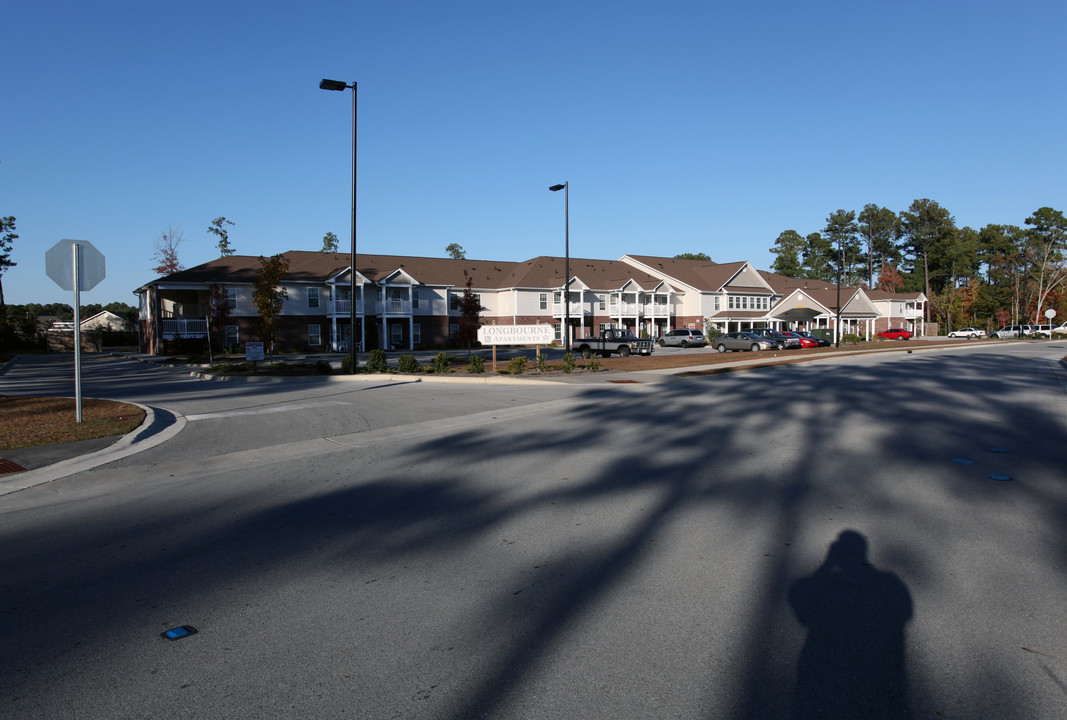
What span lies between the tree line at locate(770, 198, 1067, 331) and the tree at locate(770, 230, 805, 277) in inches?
6.4

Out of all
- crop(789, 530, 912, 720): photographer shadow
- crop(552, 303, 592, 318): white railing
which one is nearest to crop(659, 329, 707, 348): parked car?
crop(552, 303, 592, 318): white railing

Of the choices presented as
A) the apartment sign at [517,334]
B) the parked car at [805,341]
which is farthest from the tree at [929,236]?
the apartment sign at [517,334]

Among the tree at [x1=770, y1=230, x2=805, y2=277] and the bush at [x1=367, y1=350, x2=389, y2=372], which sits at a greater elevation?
the tree at [x1=770, y1=230, x2=805, y2=277]

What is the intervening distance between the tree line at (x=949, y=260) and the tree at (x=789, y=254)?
16 centimetres

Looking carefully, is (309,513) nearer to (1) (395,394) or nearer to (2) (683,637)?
(2) (683,637)

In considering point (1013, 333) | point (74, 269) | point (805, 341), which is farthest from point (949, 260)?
point (74, 269)

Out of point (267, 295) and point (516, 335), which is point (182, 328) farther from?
point (516, 335)

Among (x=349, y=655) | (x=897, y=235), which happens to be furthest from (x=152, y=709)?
(x=897, y=235)

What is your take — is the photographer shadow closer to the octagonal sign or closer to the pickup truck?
the octagonal sign

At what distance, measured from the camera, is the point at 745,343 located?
48094mm

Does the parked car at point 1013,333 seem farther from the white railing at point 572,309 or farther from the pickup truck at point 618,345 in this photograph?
the pickup truck at point 618,345

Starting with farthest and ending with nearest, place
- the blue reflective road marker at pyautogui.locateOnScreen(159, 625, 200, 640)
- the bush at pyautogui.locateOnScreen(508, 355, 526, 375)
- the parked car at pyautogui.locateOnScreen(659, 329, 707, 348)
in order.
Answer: the parked car at pyautogui.locateOnScreen(659, 329, 707, 348) < the bush at pyautogui.locateOnScreen(508, 355, 526, 375) < the blue reflective road marker at pyautogui.locateOnScreen(159, 625, 200, 640)

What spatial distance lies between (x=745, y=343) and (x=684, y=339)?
648 cm

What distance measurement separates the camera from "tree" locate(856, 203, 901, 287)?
369 ft
